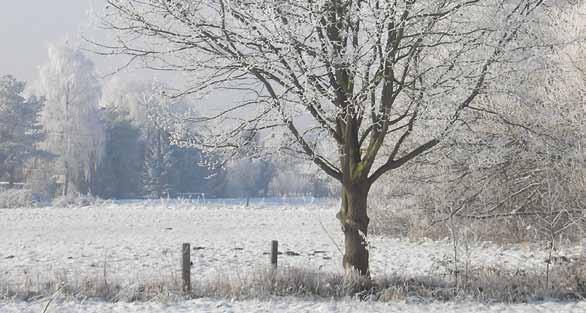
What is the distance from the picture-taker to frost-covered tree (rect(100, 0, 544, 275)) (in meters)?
8.00

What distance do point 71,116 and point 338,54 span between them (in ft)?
130

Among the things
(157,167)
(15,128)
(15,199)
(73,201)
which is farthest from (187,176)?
(15,199)

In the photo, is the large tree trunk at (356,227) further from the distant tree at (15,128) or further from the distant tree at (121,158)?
Answer: the distant tree at (121,158)

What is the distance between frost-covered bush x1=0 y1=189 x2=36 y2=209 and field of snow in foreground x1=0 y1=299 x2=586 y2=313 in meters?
27.1

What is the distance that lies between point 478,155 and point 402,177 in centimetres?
747

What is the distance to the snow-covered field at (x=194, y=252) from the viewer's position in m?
8.34

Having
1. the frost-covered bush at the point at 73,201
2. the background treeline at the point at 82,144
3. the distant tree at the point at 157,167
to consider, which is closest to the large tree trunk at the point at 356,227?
the background treeline at the point at 82,144

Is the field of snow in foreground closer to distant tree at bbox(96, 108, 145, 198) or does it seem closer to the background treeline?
the background treeline

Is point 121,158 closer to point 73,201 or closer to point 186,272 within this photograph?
point 73,201

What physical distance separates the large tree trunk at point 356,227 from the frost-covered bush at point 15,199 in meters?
27.4

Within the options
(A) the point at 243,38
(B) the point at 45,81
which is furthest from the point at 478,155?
(B) the point at 45,81

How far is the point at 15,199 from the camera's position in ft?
110

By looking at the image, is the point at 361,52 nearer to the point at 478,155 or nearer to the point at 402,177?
the point at 478,155

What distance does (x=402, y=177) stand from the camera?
59.1 ft
